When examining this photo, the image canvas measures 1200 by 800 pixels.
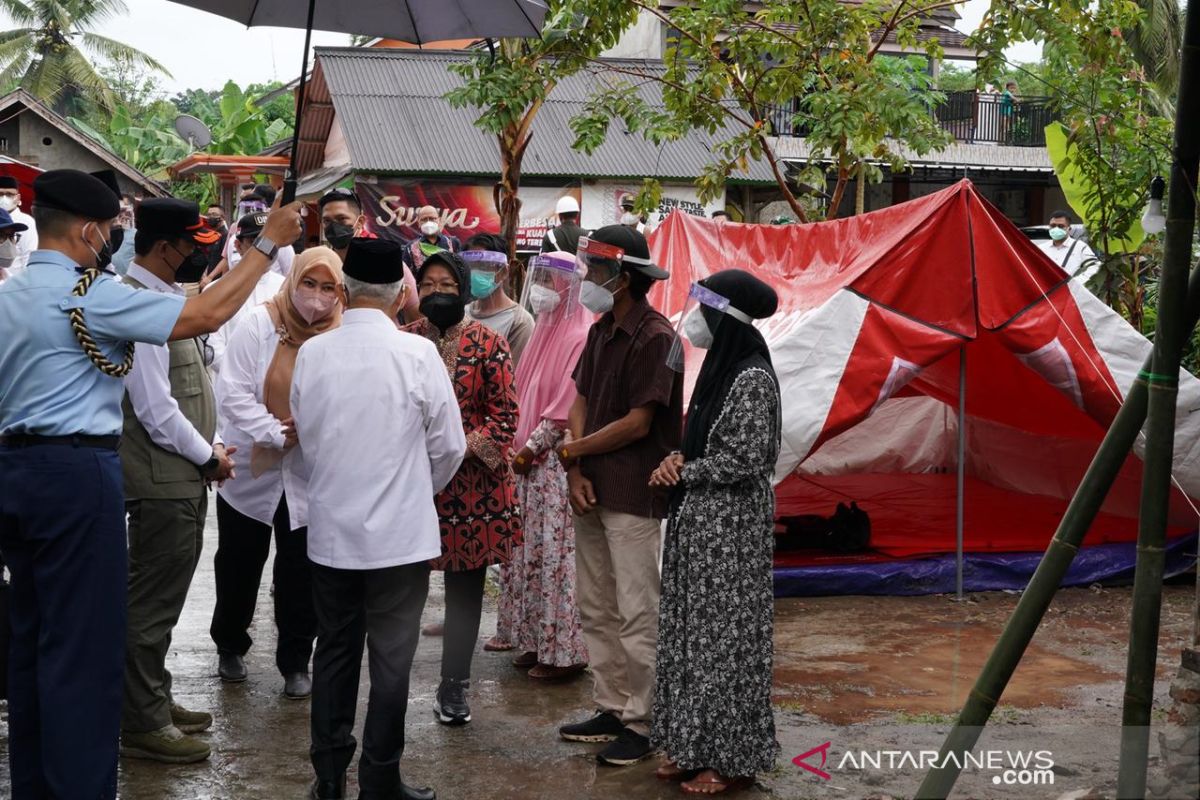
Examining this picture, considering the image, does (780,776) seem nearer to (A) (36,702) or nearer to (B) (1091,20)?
(A) (36,702)

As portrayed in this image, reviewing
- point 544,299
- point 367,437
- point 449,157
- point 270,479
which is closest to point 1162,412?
point 367,437

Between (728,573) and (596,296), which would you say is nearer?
(728,573)

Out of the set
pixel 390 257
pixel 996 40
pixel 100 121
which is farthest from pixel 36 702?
pixel 100 121

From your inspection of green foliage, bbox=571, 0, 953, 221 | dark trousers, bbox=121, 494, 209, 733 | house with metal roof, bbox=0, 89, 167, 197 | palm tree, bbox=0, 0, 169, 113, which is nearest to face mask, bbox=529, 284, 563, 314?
dark trousers, bbox=121, 494, 209, 733

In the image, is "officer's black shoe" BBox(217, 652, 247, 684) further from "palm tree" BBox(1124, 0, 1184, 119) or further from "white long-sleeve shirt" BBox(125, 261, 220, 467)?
"palm tree" BBox(1124, 0, 1184, 119)

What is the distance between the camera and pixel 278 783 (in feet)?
15.3

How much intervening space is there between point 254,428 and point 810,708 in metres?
2.57

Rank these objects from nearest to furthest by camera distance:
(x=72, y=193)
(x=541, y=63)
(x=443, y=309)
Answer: (x=72, y=193), (x=443, y=309), (x=541, y=63)

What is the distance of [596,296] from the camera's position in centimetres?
518

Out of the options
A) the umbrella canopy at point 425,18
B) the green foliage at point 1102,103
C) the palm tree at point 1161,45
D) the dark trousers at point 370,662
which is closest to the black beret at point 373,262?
the dark trousers at point 370,662

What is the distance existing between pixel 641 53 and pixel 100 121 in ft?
78.5

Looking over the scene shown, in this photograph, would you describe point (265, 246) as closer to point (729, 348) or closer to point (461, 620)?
point (729, 348)

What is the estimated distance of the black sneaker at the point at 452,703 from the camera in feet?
17.7

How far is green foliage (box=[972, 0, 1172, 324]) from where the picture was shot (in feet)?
31.2
